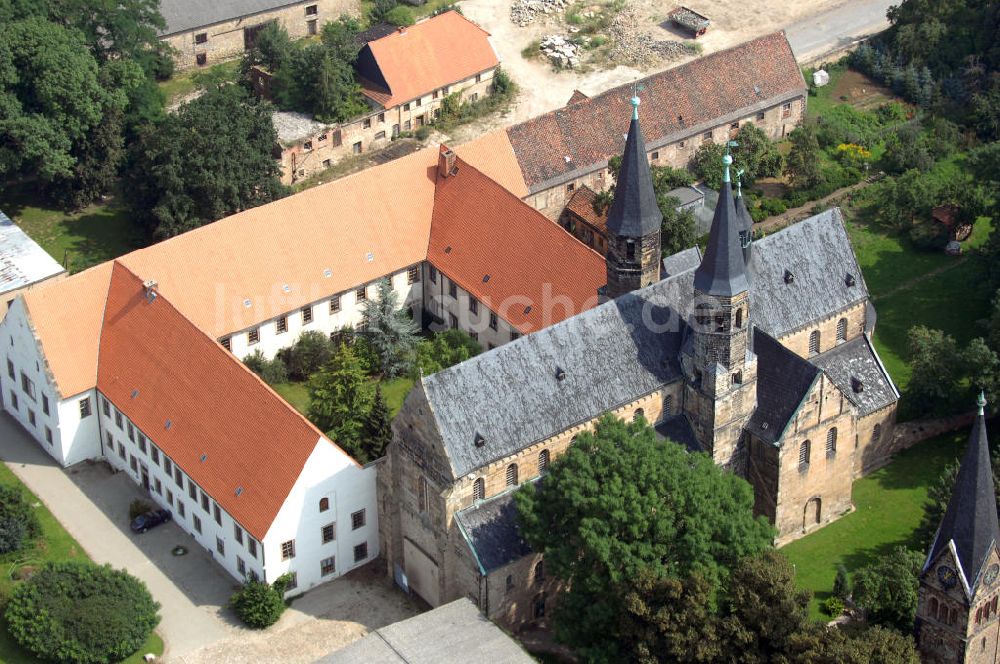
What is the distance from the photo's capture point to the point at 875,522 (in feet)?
319

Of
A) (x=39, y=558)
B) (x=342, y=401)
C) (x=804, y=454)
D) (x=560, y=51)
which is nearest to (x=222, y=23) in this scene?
(x=560, y=51)

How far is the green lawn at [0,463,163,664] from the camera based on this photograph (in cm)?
8869

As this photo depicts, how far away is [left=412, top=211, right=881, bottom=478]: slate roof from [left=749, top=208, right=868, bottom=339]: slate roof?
54 millimetres

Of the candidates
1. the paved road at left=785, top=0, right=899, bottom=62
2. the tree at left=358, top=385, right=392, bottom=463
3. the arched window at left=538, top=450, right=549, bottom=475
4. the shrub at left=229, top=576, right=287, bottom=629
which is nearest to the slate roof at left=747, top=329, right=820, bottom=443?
the arched window at left=538, top=450, right=549, bottom=475

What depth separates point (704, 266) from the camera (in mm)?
87688

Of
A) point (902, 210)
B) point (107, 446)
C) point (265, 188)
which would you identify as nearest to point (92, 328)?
point (107, 446)

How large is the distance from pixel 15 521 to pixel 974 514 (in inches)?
1939

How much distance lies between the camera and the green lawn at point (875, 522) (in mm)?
94250

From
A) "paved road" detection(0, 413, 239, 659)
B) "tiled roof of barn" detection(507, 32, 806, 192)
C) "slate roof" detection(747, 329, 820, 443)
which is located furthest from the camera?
"tiled roof of barn" detection(507, 32, 806, 192)

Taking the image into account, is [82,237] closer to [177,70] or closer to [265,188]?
[265,188]

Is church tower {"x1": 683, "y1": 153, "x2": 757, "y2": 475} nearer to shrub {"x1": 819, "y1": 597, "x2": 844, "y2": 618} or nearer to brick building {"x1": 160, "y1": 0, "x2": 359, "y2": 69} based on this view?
shrub {"x1": 819, "y1": 597, "x2": 844, "y2": 618}

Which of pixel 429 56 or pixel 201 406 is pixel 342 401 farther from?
pixel 429 56

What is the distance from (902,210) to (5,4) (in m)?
62.7

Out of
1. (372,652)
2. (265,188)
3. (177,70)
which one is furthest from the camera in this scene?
(177,70)
